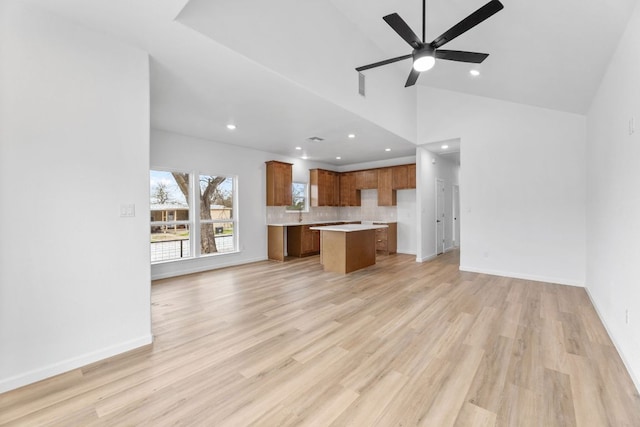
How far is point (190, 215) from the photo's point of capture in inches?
221

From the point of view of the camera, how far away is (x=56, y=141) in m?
2.16

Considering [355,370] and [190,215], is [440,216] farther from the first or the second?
[355,370]

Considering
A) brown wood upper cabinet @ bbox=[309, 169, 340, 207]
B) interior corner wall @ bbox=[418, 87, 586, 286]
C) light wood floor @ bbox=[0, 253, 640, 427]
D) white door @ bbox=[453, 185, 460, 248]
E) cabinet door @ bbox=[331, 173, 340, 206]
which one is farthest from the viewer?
white door @ bbox=[453, 185, 460, 248]

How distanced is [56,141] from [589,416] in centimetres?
415

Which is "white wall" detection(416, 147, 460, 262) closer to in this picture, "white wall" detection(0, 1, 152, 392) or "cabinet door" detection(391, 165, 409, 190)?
"cabinet door" detection(391, 165, 409, 190)

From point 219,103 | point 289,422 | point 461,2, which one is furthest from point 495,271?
point 219,103

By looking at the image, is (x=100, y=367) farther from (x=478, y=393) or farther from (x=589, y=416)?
(x=589, y=416)

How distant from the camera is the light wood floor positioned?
1718 mm

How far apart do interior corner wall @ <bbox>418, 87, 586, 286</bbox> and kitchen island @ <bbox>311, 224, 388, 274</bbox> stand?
2045 mm

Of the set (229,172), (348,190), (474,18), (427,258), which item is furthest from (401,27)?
(348,190)

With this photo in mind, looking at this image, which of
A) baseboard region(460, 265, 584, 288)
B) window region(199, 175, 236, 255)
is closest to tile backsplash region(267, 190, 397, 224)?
window region(199, 175, 236, 255)

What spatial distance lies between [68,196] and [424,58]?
3409mm

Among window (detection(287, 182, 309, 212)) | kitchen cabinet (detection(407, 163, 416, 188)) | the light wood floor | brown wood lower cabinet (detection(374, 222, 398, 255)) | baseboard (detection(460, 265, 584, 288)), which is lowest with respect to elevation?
the light wood floor

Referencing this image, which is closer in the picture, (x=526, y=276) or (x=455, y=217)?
(x=526, y=276)
